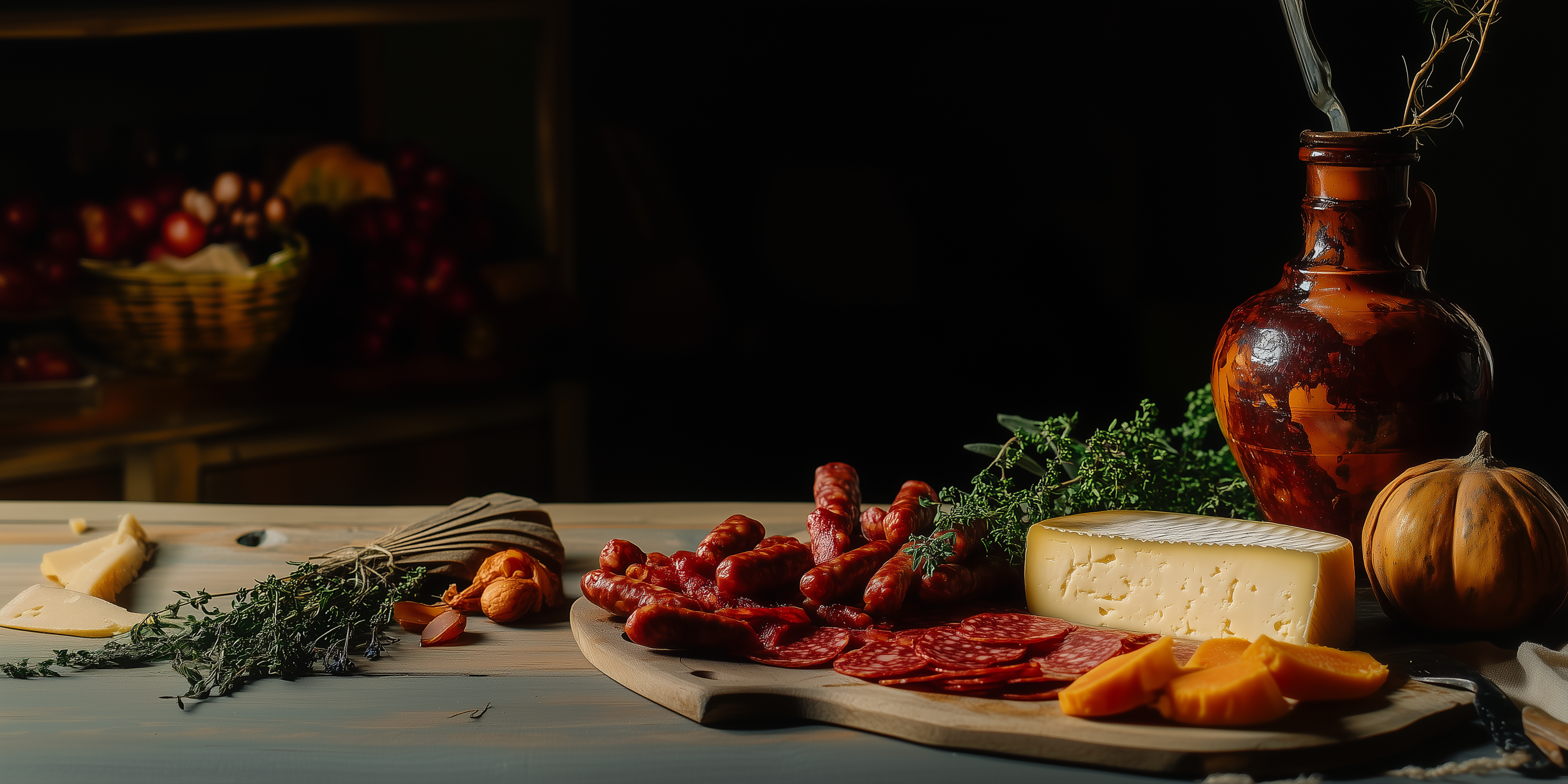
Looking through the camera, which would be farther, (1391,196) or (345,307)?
(345,307)

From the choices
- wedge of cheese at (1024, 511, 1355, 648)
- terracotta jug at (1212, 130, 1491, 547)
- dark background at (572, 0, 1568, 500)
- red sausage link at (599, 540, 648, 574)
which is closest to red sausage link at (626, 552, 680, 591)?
red sausage link at (599, 540, 648, 574)

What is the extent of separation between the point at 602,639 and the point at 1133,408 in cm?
216

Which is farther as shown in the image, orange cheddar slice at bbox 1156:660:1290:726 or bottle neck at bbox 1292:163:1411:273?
bottle neck at bbox 1292:163:1411:273

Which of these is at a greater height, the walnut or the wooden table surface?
the walnut

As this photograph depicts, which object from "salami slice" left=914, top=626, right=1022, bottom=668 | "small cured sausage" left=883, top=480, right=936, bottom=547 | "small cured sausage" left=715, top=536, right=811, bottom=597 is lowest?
"salami slice" left=914, top=626, right=1022, bottom=668

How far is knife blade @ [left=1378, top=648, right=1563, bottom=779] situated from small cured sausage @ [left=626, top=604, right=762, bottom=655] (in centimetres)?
60

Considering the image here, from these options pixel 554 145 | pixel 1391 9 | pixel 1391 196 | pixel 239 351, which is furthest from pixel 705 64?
pixel 1391 196

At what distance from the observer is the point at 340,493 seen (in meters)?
2.92

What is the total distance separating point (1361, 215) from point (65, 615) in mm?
1456

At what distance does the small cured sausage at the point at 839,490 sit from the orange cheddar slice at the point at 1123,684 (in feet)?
1.52

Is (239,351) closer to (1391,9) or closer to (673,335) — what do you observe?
(673,335)

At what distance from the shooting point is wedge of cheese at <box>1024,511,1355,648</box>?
114 centimetres

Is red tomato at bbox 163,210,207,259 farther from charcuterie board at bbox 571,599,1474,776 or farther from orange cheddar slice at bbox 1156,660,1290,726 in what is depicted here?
orange cheddar slice at bbox 1156,660,1290,726

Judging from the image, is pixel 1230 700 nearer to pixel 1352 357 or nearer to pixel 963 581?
pixel 963 581
